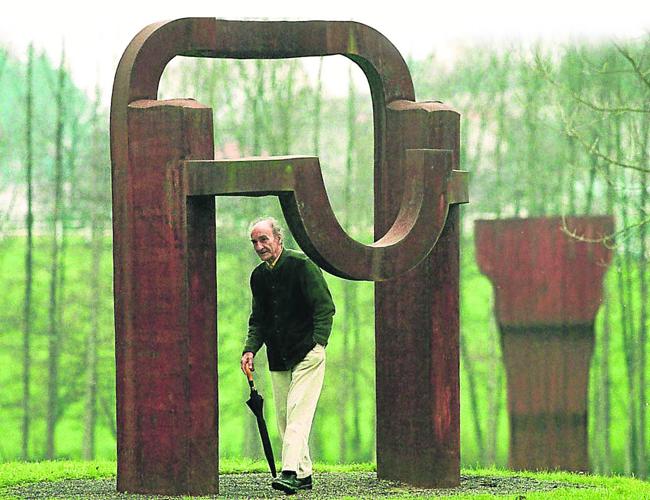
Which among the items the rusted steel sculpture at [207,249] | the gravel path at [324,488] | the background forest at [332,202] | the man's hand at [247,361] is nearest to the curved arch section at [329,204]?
the rusted steel sculpture at [207,249]

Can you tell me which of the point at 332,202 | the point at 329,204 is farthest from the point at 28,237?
the point at 329,204

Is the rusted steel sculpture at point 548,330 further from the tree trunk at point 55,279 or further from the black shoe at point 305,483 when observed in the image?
the black shoe at point 305,483

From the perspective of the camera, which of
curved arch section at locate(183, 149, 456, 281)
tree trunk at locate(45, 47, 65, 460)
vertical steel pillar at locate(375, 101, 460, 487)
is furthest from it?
tree trunk at locate(45, 47, 65, 460)

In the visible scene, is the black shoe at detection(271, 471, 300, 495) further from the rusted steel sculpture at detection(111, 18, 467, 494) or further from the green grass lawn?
the green grass lawn

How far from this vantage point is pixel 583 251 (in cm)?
1770

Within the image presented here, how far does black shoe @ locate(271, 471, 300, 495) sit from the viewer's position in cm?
864

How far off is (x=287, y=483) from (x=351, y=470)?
88.6 inches

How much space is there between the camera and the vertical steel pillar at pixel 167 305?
8438mm

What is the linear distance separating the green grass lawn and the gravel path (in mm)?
187

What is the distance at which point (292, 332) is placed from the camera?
28.9 feet

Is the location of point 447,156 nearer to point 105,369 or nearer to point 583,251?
point 583,251

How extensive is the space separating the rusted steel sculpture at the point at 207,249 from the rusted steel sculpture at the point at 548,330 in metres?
7.71

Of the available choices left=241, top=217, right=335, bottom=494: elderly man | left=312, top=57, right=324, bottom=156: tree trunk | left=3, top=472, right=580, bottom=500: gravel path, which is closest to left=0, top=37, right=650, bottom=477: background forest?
left=312, top=57, right=324, bottom=156: tree trunk

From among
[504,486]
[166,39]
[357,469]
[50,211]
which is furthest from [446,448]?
[50,211]
